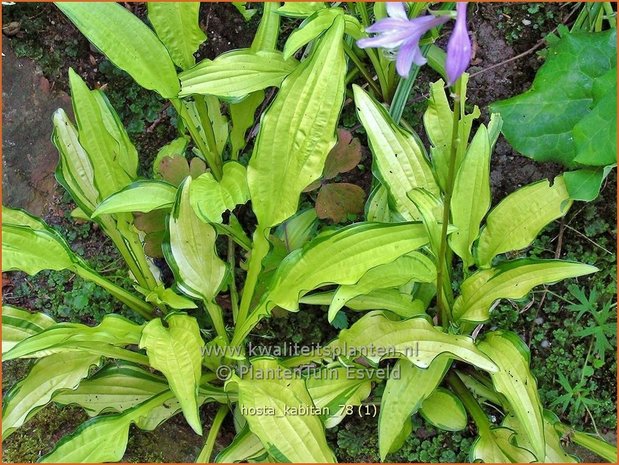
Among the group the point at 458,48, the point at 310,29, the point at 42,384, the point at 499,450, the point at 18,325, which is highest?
the point at 458,48

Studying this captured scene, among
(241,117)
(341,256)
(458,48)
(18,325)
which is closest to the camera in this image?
(458,48)

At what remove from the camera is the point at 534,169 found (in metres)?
1.73

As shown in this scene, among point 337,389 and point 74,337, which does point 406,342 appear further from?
point 74,337

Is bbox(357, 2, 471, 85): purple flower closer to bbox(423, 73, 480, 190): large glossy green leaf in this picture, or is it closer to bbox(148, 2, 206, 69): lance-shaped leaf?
bbox(423, 73, 480, 190): large glossy green leaf

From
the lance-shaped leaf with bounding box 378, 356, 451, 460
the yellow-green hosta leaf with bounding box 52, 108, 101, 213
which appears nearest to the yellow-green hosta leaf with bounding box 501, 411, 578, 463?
the lance-shaped leaf with bounding box 378, 356, 451, 460

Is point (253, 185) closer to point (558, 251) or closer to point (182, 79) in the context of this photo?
point (182, 79)

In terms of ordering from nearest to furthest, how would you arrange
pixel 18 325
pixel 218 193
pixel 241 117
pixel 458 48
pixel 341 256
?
1. pixel 458 48
2. pixel 341 256
3. pixel 218 193
4. pixel 18 325
5. pixel 241 117

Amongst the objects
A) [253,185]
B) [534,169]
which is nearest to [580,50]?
[534,169]

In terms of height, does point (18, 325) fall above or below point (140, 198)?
below

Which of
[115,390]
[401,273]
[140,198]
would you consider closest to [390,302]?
[401,273]

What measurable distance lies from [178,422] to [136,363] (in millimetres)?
222

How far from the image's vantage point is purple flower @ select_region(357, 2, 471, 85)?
0.76m

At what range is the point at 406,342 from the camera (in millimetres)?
1357

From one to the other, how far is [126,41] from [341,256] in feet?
2.36
